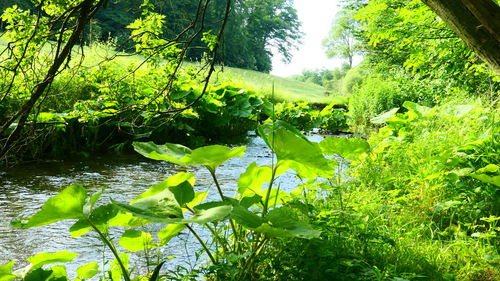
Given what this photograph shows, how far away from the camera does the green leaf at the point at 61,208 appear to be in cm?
130

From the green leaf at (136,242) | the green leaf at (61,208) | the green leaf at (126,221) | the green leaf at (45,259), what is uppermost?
the green leaf at (61,208)

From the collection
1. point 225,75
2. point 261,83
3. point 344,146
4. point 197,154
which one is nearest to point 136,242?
point 197,154

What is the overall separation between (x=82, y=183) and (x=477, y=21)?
11.4 ft

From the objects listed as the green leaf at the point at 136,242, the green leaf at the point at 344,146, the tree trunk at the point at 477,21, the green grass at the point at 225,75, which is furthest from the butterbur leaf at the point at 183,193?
the tree trunk at the point at 477,21

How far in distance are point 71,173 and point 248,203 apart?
3.35m

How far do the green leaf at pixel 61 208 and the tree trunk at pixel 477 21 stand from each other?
59.6 inches

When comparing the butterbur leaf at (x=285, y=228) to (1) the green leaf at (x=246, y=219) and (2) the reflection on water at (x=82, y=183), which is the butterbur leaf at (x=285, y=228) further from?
(2) the reflection on water at (x=82, y=183)

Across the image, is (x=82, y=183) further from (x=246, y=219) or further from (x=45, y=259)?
(x=246, y=219)

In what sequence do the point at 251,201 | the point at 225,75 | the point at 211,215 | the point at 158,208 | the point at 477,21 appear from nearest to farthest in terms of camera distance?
1. the point at 211,215
2. the point at 158,208
3. the point at 251,201
4. the point at 477,21
5. the point at 225,75

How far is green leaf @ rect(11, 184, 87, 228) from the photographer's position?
130 cm

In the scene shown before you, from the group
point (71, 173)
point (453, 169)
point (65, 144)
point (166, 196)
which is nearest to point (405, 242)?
point (453, 169)

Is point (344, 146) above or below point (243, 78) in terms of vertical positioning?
below

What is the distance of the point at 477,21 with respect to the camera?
5.44 ft

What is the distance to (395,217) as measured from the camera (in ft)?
8.12
